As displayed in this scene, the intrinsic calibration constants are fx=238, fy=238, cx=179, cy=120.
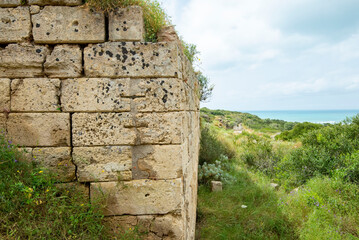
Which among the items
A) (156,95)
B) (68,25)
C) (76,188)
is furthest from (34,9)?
(76,188)

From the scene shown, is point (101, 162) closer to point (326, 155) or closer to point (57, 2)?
point (57, 2)

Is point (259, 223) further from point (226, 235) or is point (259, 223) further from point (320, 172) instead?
point (320, 172)

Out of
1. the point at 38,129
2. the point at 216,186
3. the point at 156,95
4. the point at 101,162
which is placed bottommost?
the point at 216,186

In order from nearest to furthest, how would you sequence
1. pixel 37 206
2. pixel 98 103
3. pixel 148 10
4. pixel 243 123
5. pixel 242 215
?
pixel 37 206 → pixel 98 103 → pixel 148 10 → pixel 242 215 → pixel 243 123

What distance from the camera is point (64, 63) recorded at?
8.41 feet

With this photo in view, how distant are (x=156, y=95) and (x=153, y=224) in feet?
4.61

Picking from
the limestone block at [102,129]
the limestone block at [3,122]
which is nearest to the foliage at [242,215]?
the limestone block at [102,129]

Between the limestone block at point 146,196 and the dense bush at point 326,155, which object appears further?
the dense bush at point 326,155

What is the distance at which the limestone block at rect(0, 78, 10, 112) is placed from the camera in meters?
2.56

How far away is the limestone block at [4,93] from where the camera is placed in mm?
2564

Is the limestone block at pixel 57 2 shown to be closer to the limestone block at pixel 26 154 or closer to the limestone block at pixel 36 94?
the limestone block at pixel 36 94

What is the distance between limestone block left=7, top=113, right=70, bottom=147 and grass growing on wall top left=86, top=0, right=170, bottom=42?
1.25 m

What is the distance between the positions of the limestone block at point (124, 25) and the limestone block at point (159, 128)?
2.82 feet

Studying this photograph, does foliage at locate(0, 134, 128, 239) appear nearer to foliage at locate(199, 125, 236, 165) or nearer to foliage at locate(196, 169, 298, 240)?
foliage at locate(196, 169, 298, 240)
